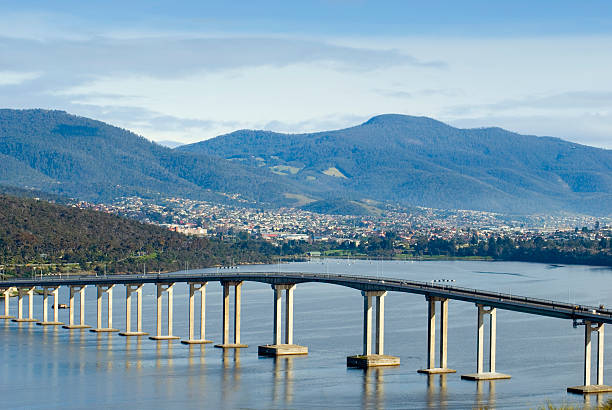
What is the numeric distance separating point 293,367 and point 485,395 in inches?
560

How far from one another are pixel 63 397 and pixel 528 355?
91.8 ft

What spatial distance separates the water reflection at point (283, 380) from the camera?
58.9m

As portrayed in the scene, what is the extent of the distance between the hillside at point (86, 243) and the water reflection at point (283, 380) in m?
71.9

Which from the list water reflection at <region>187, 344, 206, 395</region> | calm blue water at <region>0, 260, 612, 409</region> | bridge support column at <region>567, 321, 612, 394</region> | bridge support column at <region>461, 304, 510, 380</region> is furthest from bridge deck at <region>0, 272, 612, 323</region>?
water reflection at <region>187, 344, 206, 395</region>

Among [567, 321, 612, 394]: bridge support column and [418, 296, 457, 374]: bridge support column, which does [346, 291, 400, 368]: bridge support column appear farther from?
[567, 321, 612, 394]: bridge support column

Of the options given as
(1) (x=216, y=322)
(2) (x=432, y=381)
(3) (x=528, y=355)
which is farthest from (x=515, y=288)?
(2) (x=432, y=381)

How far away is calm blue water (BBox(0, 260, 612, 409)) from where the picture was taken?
5838cm

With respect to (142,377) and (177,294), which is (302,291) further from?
(142,377)

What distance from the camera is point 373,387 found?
61375 millimetres

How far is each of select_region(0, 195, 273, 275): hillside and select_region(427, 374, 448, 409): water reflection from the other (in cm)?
8300

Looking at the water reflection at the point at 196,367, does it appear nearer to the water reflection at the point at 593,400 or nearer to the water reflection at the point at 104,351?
the water reflection at the point at 104,351

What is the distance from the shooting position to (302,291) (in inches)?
5344

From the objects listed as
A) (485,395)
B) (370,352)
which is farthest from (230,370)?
(485,395)

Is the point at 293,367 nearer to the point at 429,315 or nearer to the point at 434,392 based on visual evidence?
the point at 429,315
